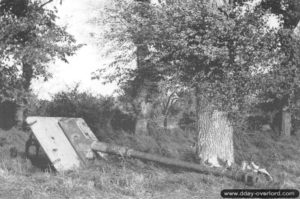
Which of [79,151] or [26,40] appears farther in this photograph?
[26,40]

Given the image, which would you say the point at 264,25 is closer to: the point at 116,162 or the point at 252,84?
the point at 252,84

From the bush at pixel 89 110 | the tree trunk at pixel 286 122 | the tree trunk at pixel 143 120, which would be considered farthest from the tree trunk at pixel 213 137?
the tree trunk at pixel 286 122

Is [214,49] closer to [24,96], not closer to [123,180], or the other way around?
[123,180]

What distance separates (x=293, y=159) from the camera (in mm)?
13266

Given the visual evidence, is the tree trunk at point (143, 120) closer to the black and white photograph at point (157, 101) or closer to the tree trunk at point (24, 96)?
the black and white photograph at point (157, 101)

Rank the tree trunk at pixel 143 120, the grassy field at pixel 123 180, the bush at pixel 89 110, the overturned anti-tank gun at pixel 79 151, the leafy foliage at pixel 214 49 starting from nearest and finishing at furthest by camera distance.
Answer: the grassy field at pixel 123 180, the overturned anti-tank gun at pixel 79 151, the leafy foliage at pixel 214 49, the bush at pixel 89 110, the tree trunk at pixel 143 120

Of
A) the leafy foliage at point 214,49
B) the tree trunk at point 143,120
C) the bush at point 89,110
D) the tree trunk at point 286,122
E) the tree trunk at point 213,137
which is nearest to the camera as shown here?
the leafy foliage at point 214,49

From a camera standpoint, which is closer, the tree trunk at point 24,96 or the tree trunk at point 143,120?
the tree trunk at point 143,120

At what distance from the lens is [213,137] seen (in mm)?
11398

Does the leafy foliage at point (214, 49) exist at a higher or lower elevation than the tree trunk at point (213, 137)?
higher

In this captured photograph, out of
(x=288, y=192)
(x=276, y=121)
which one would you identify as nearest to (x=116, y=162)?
(x=288, y=192)

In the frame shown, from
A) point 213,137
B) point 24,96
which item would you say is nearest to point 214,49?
point 213,137

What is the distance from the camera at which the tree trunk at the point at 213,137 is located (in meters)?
11.4

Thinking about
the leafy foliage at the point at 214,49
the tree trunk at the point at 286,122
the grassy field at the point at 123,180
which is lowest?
the grassy field at the point at 123,180
